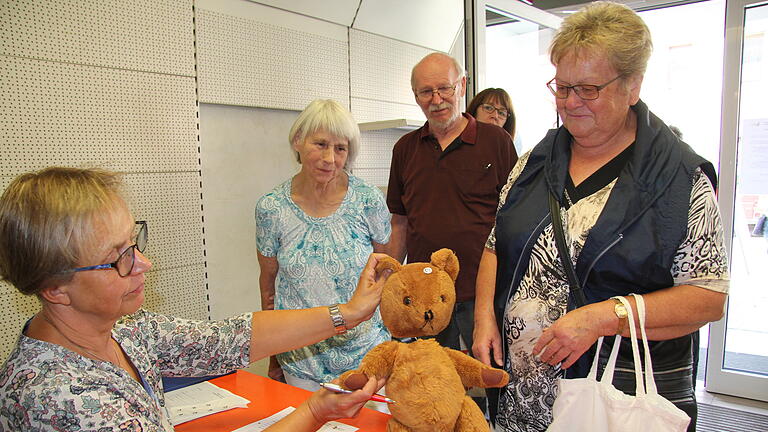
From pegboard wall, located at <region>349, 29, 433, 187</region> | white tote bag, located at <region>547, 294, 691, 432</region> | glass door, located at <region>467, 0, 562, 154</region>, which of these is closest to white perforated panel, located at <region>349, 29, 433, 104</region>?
pegboard wall, located at <region>349, 29, 433, 187</region>

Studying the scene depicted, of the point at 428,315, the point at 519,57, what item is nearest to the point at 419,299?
the point at 428,315

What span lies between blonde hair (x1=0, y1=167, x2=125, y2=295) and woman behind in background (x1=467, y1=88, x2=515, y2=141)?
277cm

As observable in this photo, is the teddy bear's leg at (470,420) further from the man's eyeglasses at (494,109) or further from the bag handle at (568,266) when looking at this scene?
the man's eyeglasses at (494,109)

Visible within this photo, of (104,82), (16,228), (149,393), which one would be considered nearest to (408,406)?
(149,393)

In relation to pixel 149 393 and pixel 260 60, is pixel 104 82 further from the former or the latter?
pixel 149 393

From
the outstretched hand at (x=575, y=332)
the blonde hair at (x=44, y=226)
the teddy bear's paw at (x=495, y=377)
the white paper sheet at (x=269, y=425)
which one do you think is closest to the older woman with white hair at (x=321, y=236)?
the white paper sheet at (x=269, y=425)

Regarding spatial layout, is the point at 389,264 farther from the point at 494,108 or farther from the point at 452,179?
the point at 494,108

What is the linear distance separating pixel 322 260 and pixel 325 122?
0.65m

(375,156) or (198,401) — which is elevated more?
(375,156)

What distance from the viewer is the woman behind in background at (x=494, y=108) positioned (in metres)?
3.48

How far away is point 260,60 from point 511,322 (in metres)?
2.22

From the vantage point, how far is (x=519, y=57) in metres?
4.80

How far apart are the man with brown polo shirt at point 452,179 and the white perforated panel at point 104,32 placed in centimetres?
123

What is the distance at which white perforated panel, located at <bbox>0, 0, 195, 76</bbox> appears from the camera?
84.8 inches
